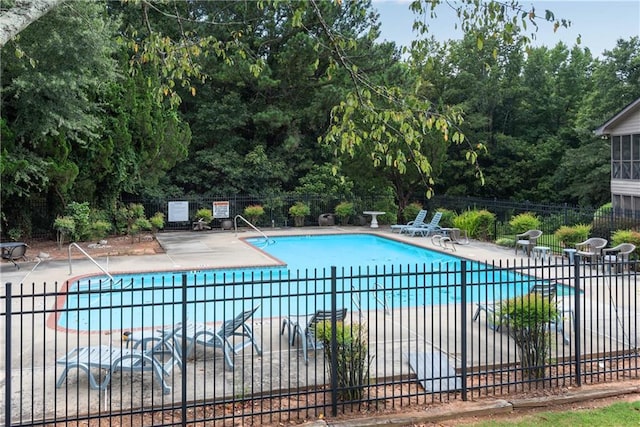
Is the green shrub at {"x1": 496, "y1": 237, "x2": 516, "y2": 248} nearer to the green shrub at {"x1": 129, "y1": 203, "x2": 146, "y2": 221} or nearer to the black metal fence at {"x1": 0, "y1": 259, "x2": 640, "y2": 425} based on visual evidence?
the black metal fence at {"x1": 0, "y1": 259, "x2": 640, "y2": 425}

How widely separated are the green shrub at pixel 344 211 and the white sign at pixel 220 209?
17.6 feet

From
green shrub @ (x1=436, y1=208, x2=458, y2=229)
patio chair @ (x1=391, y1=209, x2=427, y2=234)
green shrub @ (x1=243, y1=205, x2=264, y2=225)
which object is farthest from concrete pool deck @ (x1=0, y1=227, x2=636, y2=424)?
green shrub @ (x1=436, y1=208, x2=458, y2=229)

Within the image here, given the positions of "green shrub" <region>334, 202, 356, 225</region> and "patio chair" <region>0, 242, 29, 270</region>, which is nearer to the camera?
"patio chair" <region>0, 242, 29, 270</region>

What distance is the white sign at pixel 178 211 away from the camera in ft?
84.8

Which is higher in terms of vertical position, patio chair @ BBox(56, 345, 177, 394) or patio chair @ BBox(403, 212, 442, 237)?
patio chair @ BBox(403, 212, 442, 237)

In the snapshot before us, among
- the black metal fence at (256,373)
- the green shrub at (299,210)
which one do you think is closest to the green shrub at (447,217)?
the green shrub at (299,210)

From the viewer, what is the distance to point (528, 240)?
699 inches

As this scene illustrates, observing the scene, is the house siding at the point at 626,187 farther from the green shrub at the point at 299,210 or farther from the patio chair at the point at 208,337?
the patio chair at the point at 208,337

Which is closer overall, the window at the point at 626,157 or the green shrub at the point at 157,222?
the window at the point at 626,157

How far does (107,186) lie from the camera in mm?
22109

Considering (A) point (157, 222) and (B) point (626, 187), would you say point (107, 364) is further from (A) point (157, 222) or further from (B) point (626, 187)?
(B) point (626, 187)

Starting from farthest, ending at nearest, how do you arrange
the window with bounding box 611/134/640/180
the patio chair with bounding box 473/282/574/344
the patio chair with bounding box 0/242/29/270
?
the window with bounding box 611/134/640/180 < the patio chair with bounding box 0/242/29/270 < the patio chair with bounding box 473/282/574/344

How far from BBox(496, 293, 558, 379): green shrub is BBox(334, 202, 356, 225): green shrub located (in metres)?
20.8

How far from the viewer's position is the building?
2248 centimetres
